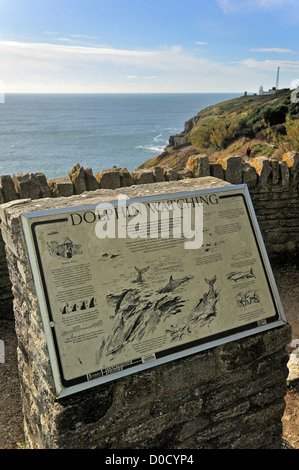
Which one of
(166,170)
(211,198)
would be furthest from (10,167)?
(211,198)

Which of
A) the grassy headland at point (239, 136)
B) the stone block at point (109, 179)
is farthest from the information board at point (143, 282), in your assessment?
the grassy headland at point (239, 136)

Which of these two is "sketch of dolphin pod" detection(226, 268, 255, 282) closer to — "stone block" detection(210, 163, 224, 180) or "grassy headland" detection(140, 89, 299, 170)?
"stone block" detection(210, 163, 224, 180)

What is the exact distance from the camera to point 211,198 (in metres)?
2.64

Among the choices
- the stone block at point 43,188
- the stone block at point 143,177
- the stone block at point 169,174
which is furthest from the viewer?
the stone block at point 169,174

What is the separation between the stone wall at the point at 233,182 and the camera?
16.1ft

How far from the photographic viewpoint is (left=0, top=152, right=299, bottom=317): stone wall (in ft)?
16.1

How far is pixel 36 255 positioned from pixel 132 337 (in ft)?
2.46

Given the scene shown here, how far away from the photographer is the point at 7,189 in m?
4.76

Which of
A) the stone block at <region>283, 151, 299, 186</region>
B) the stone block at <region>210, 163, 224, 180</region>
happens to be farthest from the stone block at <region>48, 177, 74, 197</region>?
the stone block at <region>283, 151, 299, 186</region>

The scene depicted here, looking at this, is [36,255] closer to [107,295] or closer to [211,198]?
[107,295]

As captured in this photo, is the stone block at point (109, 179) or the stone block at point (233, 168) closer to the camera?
the stone block at point (109, 179)

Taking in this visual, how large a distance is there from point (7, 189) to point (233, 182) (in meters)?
3.51

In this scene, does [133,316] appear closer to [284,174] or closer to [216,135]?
[284,174]

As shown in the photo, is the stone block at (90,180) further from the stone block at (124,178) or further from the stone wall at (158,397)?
the stone wall at (158,397)
